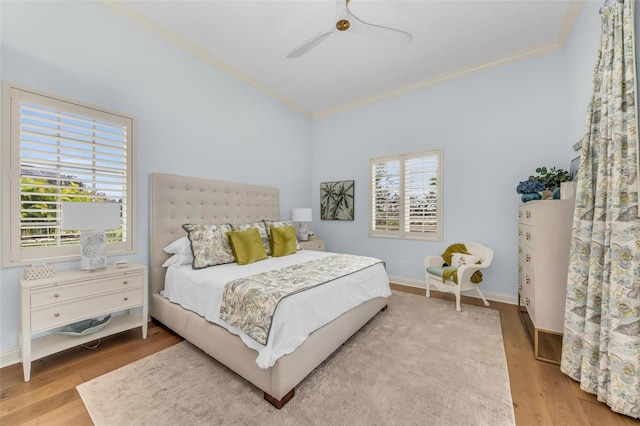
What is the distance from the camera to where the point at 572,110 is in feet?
9.05

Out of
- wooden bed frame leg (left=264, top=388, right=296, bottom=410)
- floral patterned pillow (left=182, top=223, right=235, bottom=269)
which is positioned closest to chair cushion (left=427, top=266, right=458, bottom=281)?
wooden bed frame leg (left=264, top=388, right=296, bottom=410)

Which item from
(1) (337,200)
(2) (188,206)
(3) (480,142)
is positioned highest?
(3) (480,142)

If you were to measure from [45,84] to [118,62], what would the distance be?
68cm

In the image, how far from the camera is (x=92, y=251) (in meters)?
2.16

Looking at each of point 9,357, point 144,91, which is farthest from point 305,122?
point 9,357

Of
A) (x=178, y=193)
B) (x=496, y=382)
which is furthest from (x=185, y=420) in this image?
(x=178, y=193)

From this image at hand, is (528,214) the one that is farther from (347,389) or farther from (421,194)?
(347,389)

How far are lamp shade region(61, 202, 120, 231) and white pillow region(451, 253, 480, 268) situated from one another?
153 inches

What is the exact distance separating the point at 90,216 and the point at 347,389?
2.42 m

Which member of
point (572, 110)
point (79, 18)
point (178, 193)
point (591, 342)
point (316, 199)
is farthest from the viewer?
point (316, 199)

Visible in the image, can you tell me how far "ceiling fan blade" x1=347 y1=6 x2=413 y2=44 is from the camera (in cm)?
231

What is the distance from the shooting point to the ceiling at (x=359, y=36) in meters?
2.54

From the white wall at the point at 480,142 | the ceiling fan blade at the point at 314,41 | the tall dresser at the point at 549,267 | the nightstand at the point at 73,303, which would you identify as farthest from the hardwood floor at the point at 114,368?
the ceiling fan blade at the point at 314,41

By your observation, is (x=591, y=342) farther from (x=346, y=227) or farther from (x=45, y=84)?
(x=45, y=84)
